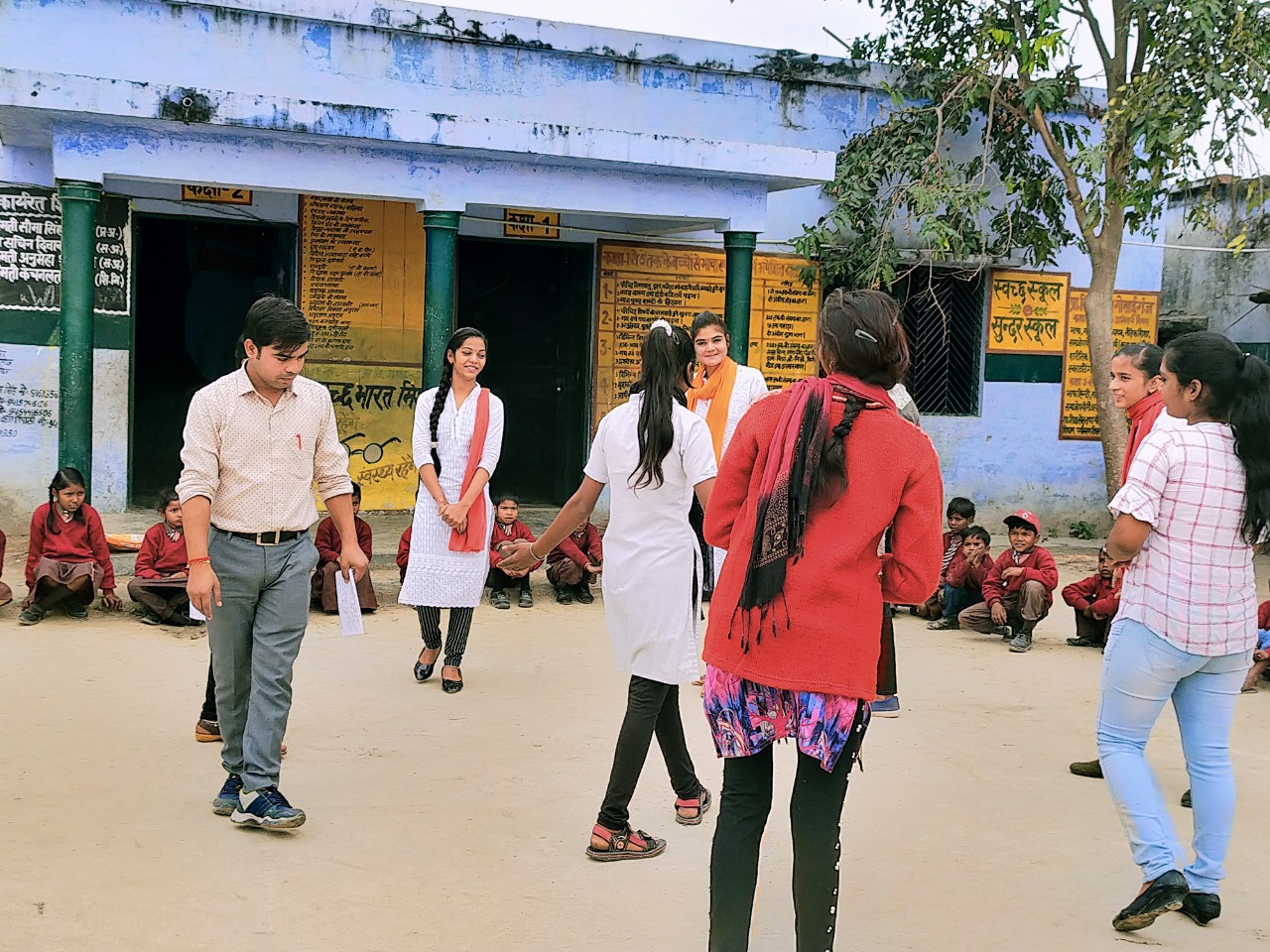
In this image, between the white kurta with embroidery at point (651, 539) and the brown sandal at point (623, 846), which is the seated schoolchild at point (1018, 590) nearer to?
Result: the white kurta with embroidery at point (651, 539)

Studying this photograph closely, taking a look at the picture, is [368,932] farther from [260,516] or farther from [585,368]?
[585,368]

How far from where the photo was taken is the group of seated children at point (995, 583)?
7379mm

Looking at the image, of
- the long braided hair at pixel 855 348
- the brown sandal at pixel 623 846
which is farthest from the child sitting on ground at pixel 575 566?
the long braided hair at pixel 855 348

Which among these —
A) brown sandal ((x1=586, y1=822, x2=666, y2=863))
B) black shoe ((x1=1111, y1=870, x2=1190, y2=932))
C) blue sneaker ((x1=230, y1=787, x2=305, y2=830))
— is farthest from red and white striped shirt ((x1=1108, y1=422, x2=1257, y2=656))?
blue sneaker ((x1=230, y1=787, x2=305, y2=830))

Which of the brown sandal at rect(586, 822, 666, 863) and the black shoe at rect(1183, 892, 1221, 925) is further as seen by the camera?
the brown sandal at rect(586, 822, 666, 863)

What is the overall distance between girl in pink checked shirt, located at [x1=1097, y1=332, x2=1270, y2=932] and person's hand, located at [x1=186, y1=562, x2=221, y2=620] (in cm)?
255

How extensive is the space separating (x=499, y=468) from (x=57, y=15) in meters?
5.05

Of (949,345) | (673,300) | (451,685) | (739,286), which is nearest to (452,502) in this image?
(451,685)

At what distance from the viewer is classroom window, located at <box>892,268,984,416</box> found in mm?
11648

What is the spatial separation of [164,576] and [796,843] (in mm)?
5191

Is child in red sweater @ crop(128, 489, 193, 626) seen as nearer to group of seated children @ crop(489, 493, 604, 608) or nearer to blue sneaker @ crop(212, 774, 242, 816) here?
group of seated children @ crop(489, 493, 604, 608)

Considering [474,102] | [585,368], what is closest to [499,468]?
[585,368]

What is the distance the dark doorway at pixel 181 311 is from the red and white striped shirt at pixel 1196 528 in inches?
319

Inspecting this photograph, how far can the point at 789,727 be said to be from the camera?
2.80m
